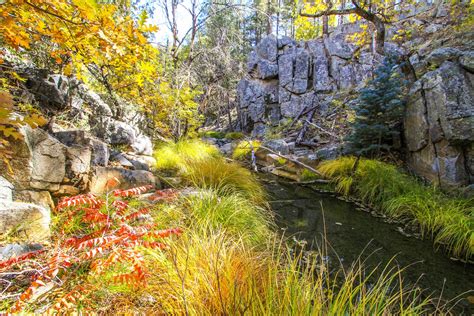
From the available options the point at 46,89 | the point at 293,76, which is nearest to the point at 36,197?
the point at 46,89

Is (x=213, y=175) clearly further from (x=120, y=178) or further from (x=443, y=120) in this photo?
(x=443, y=120)

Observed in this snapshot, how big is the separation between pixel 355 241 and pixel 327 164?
3.11 meters

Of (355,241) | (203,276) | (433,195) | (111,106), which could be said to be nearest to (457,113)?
(433,195)

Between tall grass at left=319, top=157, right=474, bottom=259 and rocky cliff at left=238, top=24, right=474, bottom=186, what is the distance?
2.11ft

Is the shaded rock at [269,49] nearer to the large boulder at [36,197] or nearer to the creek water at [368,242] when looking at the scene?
the creek water at [368,242]

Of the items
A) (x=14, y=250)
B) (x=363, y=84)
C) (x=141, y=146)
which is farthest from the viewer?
(x=363, y=84)

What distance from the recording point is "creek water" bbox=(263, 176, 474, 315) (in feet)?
9.42

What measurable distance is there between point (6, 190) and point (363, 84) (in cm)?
1256

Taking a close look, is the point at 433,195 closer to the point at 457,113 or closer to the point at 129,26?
the point at 457,113

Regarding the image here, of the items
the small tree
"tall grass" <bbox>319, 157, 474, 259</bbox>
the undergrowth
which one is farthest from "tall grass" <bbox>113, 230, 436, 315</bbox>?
the small tree

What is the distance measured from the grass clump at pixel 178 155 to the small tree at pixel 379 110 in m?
3.99

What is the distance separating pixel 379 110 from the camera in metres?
5.65

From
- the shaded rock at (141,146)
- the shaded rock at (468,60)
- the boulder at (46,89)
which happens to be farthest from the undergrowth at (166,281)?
the shaded rock at (468,60)

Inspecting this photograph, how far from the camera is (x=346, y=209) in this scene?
5.09 meters
